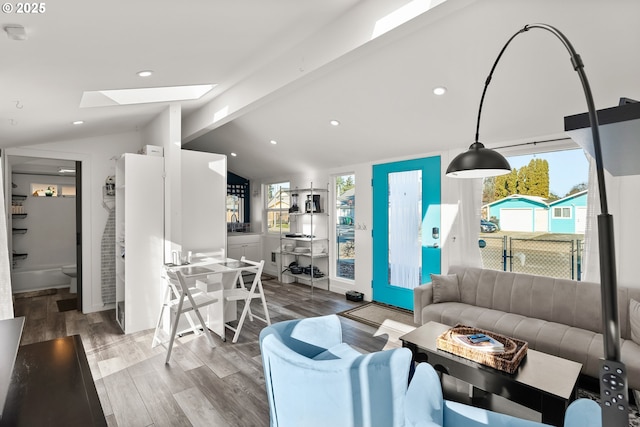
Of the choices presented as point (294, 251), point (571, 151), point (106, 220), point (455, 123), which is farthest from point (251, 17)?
point (294, 251)

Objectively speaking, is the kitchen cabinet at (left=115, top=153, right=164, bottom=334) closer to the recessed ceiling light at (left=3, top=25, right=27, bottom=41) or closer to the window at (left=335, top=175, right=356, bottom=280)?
the recessed ceiling light at (left=3, top=25, right=27, bottom=41)

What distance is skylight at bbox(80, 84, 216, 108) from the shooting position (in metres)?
2.88

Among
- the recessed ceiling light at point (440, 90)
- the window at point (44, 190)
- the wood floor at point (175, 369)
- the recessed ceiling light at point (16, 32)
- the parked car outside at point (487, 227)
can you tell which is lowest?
the wood floor at point (175, 369)

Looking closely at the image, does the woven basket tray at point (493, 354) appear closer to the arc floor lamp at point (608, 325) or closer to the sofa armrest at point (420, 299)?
the sofa armrest at point (420, 299)

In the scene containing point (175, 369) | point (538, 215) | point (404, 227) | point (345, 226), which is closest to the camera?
point (175, 369)

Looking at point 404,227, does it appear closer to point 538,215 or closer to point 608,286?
point 538,215

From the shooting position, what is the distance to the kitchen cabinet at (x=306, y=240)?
5.72 metres

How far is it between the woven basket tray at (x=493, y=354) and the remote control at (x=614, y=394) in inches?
68.2

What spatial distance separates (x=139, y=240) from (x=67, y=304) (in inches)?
84.2

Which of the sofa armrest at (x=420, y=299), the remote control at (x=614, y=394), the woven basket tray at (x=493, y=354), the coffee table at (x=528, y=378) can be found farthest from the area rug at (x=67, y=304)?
the remote control at (x=614, y=394)

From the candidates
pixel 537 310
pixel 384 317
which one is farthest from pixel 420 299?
pixel 537 310

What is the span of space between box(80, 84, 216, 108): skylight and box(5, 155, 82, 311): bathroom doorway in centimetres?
271

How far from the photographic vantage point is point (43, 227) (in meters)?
5.67

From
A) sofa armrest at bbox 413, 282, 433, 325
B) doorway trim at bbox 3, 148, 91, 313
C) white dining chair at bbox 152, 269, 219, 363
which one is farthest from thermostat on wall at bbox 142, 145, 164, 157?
sofa armrest at bbox 413, 282, 433, 325
